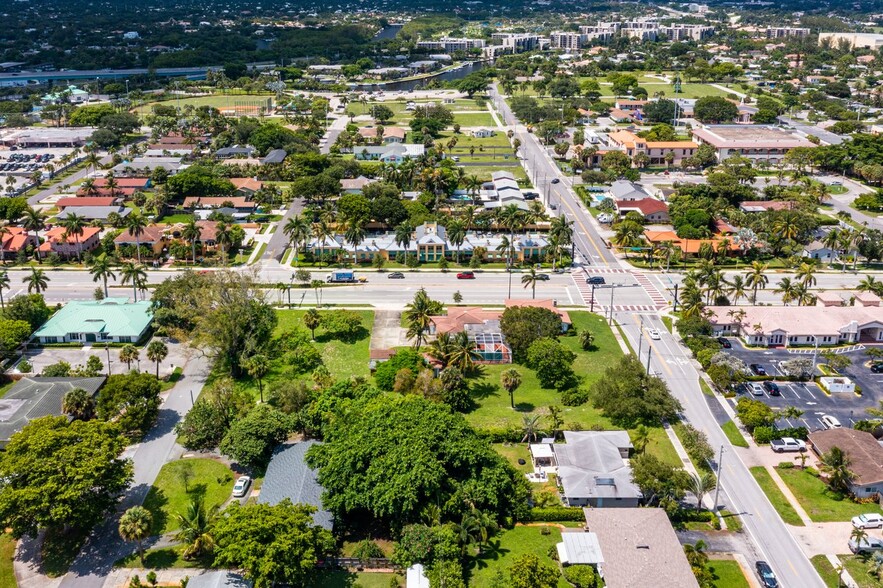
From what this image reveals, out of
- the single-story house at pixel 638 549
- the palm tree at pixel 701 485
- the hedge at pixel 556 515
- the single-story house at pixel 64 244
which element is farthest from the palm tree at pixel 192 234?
the palm tree at pixel 701 485

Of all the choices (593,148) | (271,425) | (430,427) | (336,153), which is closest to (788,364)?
(430,427)

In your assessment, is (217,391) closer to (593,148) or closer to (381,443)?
(381,443)

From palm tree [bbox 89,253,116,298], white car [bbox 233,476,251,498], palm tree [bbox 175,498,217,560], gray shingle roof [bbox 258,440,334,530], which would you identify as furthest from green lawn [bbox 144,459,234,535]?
palm tree [bbox 89,253,116,298]

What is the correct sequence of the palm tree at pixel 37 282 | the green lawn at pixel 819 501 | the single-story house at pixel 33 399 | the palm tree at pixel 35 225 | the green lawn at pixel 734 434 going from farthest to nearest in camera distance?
the palm tree at pixel 35 225 → the palm tree at pixel 37 282 → the green lawn at pixel 734 434 → the single-story house at pixel 33 399 → the green lawn at pixel 819 501

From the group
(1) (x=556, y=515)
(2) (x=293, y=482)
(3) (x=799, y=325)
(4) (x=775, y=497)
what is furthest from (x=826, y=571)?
(3) (x=799, y=325)

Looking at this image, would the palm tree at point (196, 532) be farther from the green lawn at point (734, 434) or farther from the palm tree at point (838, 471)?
the palm tree at point (838, 471)
